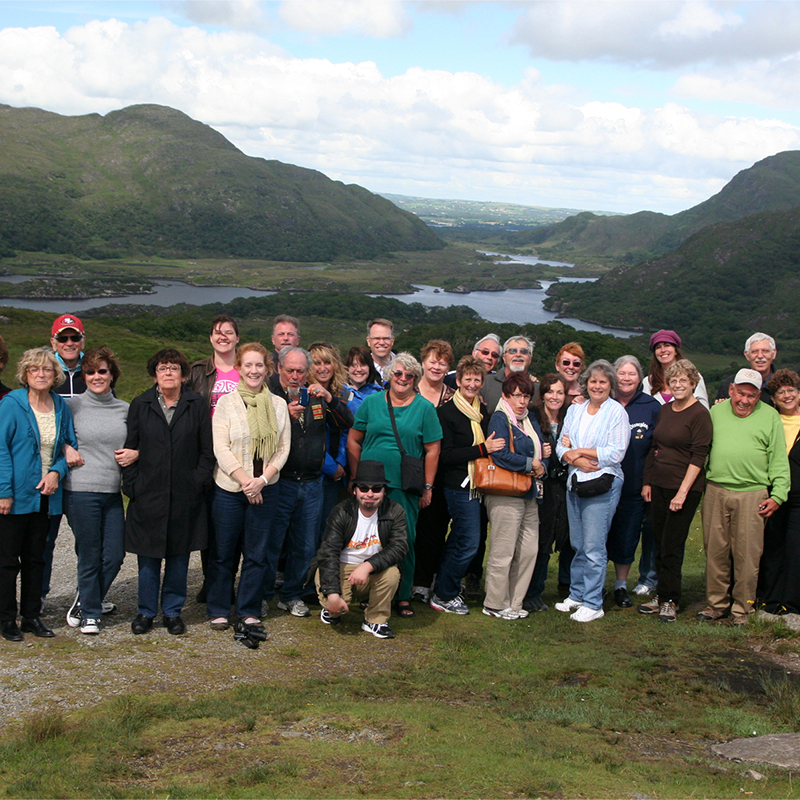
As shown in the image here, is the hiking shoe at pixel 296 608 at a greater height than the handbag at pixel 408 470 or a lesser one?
lesser

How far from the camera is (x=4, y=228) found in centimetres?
17725

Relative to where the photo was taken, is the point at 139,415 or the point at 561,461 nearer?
the point at 139,415

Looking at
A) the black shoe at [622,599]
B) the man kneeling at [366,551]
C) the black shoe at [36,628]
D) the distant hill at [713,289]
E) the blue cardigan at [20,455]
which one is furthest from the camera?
the distant hill at [713,289]

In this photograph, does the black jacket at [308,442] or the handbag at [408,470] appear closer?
the black jacket at [308,442]

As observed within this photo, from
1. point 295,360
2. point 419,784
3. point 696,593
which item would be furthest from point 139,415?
point 696,593

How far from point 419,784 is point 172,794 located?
4.34 ft

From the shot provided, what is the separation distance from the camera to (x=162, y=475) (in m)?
6.60

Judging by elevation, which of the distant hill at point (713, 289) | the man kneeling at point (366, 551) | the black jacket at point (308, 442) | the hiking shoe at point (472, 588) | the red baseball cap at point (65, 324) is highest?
the distant hill at point (713, 289)

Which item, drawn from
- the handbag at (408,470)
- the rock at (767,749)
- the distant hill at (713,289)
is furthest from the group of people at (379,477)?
the distant hill at (713,289)

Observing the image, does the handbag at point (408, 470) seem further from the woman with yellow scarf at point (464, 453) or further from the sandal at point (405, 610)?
the sandal at point (405, 610)

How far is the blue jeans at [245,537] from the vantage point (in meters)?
6.84

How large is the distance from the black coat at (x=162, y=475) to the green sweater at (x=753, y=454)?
4682 millimetres

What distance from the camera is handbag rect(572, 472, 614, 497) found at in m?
7.48

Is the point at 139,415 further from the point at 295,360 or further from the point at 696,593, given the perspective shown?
the point at 696,593
